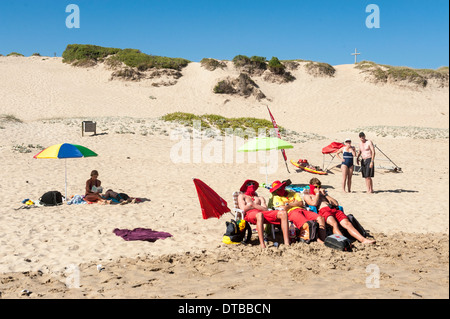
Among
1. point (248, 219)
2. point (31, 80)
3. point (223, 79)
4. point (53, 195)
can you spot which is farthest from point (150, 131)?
point (31, 80)

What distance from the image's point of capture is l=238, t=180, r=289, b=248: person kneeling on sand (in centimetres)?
597

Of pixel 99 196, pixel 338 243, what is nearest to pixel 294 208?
pixel 338 243

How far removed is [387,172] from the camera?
46.6 feet

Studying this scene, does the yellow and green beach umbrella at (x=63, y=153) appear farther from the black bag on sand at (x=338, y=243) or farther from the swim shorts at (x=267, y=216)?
the black bag on sand at (x=338, y=243)

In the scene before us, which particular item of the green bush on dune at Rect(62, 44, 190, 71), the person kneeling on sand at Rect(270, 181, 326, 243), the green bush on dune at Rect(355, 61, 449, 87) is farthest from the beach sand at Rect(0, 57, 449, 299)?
the green bush on dune at Rect(355, 61, 449, 87)

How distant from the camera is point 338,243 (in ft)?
18.5

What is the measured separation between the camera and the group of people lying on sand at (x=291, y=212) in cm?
604

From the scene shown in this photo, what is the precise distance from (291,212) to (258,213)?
71 cm

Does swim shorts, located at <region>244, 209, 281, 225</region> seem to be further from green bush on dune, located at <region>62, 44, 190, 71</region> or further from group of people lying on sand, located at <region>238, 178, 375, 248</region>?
green bush on dune, located at <region>62, 44, 190, 71</region>

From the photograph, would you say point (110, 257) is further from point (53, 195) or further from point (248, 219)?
point (53, 195)

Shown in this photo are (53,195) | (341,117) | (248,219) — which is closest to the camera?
(248,219)

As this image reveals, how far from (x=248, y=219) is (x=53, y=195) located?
5.14m

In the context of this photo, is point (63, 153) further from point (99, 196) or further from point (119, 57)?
point (119, 57)

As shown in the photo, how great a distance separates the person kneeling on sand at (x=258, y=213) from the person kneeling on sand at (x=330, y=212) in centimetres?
80
